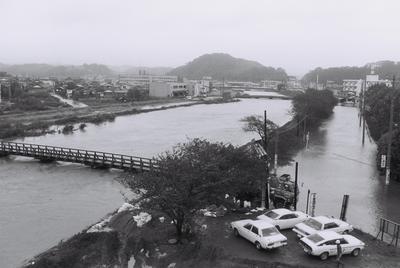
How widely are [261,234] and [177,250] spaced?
2325 mm

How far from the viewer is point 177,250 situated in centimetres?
1098

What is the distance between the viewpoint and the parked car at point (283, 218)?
1192cm

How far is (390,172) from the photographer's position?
20.3m

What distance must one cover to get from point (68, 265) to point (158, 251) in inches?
97.9

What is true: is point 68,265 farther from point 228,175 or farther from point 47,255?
point 228,175

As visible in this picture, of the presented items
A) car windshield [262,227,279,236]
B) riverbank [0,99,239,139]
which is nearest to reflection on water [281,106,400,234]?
car windshield [262,227,279,236]

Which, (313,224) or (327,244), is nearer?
(327,244)

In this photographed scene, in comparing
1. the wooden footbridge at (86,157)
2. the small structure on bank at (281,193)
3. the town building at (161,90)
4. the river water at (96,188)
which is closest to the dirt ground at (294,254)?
the river water at (96,188)

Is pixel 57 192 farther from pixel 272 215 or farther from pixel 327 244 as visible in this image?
pixel 327 244

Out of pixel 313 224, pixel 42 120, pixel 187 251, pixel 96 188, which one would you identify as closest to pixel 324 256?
pixel 313 224

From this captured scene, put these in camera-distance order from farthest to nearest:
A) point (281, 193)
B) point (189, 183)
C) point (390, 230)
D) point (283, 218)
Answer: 1. point (281, 193)
2. point (390, 230)
3. point (283, 218)
4. point (189, 183)

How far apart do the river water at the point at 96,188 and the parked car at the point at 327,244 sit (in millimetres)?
3484

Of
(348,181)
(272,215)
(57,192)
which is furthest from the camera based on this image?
(348,181)

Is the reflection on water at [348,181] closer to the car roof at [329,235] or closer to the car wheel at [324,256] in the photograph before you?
the car roof at [329,235]
